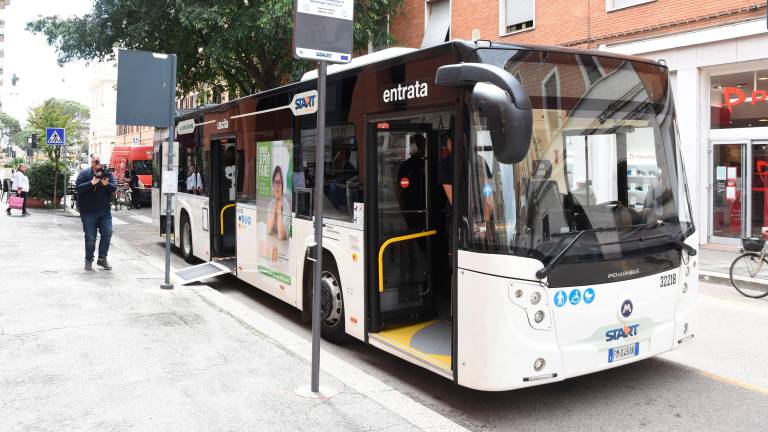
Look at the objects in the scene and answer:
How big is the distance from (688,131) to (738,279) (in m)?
5.75

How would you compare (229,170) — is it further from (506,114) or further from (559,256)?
(506,114)

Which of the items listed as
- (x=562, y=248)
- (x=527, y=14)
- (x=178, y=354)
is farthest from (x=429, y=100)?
(x=527, y=14)

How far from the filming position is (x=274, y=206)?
8.08 m

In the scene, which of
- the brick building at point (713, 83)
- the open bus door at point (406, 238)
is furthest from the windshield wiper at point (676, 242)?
the brick building at point (713, 83)

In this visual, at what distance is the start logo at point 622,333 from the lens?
4.76 meters

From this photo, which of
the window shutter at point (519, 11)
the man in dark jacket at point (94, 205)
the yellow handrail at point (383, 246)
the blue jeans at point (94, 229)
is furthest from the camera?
the window shutter at point (519, 11)

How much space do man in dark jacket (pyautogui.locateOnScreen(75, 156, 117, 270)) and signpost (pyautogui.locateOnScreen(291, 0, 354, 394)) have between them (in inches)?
266

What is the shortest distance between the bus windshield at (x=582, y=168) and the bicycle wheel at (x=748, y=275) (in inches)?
210

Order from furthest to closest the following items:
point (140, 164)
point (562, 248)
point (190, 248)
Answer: point (140, 164) < point (190, 248) < point (562, 248)

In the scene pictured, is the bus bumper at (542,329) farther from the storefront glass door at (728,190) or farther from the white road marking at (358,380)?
the storefront glass door at (728,190)

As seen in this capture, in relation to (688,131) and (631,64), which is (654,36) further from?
(631,64)

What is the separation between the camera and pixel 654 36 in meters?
15.2

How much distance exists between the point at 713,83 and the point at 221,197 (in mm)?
10952

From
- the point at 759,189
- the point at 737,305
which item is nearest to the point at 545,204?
the point at 737,305
